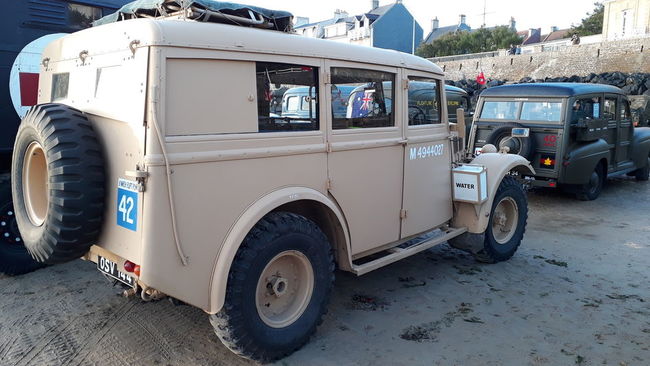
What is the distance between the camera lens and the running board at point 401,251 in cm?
378

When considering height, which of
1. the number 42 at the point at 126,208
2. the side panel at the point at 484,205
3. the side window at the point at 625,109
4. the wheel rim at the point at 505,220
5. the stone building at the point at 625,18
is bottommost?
the wheel rim at the point at 505,220

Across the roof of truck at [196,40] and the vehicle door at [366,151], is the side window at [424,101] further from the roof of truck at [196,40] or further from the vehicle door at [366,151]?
the roof of truck at [196,40]

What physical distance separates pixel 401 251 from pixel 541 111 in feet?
17.9

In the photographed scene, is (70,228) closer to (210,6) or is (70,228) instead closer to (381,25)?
(210,6)

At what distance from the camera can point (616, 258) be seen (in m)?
5.58

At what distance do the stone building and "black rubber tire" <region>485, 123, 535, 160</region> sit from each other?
35945 mm

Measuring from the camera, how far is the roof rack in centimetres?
308

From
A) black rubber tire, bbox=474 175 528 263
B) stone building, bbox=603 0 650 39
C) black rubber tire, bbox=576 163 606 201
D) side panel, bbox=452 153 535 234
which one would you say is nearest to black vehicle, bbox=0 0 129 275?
side panel, bbox=452 153 535 234

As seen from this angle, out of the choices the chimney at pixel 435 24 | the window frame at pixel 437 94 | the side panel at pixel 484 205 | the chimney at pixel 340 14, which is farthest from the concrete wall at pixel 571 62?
the chimney at pixel 435 24

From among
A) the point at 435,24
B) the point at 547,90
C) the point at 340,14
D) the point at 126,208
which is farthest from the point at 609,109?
the point at 435,24

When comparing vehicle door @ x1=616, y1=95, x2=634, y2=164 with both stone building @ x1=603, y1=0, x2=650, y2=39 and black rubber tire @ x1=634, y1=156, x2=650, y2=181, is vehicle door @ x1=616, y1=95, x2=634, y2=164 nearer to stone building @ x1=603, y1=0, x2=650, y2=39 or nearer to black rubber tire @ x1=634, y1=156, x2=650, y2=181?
black rubber tire @ x1=634, y1=156, x2=650, y2=181

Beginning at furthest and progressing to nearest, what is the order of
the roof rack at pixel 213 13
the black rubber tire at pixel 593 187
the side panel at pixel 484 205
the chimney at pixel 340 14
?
the chimney at pixel 340 14
the black rubber tire at pixel 593 187
the side panel at pixel 484 205
the roof rack at pixel 213 13

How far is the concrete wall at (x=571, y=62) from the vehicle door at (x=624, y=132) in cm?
1547

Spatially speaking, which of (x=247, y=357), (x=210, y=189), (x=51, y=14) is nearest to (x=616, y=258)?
(x=247, y=357)
